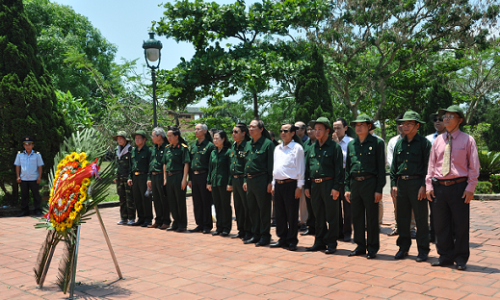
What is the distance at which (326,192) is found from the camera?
6.41 m

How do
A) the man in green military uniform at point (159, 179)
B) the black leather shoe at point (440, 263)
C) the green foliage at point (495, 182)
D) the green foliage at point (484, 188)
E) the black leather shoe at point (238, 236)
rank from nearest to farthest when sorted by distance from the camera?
the black leather shoe at point (440, 263) < the black leather shoe at point (238, 236) < the man in green military uniform at point (159, 179) < the green foliage at point (484, 188) < the green foliage at point (495, 182)

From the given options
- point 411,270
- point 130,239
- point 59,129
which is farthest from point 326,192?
point 59,129

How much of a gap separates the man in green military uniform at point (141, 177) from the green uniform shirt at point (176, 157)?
77 cm

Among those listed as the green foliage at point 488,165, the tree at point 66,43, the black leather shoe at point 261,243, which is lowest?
the black leather shoe at point 261,243

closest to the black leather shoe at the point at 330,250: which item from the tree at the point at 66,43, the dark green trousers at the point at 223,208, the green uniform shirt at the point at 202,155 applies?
the dark green trousers at the point at 223,208

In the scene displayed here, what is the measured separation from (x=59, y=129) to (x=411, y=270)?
9.56 meters

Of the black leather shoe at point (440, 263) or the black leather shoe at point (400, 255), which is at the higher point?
the black leather shoe at point (400, 255)

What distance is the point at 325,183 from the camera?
21.0 ft

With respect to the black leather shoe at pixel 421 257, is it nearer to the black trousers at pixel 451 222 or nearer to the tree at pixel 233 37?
the black trousers at pixel 451 222

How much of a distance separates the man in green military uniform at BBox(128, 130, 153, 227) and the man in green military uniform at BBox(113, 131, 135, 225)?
146 mm

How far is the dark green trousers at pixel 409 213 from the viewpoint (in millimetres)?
5773

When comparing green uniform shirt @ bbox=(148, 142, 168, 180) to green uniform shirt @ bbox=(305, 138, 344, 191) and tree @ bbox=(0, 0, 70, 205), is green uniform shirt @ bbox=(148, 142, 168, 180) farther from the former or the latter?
tree @ bbox=(0, 0, 70, 205)

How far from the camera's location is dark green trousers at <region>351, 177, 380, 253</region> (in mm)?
6016

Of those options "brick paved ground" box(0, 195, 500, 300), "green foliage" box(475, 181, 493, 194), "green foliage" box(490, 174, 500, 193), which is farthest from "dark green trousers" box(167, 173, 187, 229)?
"green foliage" box(490, 174, 500, 193)
